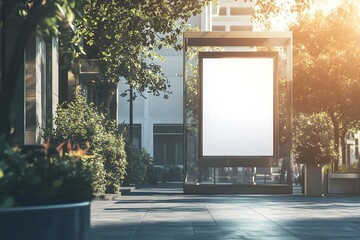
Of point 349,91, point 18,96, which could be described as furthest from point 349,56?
point 18,96

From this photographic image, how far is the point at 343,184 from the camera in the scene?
35906 millimetres

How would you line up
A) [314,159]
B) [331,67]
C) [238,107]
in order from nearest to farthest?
1. [238,107]
2. [314,159]
3. [331,67]

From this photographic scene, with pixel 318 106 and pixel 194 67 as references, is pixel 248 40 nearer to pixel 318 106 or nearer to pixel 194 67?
pixel 194 67

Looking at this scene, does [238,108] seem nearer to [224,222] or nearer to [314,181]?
[314,181]

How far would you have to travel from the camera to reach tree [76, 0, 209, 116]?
91.4 ft

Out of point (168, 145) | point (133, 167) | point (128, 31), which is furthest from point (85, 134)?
point (168, 145)

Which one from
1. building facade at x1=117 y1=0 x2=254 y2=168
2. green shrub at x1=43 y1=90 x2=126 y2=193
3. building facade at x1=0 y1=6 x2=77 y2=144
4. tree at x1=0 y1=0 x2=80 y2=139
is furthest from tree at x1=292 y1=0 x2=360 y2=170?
tree at x1=0 y1=0 x2=80 y2=139

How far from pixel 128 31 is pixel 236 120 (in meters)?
4.57

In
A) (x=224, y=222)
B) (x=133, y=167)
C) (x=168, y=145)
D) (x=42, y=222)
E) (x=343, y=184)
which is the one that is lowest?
(x=224, y=222)

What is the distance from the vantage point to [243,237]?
13906 millimetres

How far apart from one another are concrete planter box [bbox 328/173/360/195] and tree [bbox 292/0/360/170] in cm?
1232

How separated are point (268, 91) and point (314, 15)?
72.5ft

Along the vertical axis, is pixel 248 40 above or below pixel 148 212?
above

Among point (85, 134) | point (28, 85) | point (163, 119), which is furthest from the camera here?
point (163, 119)
